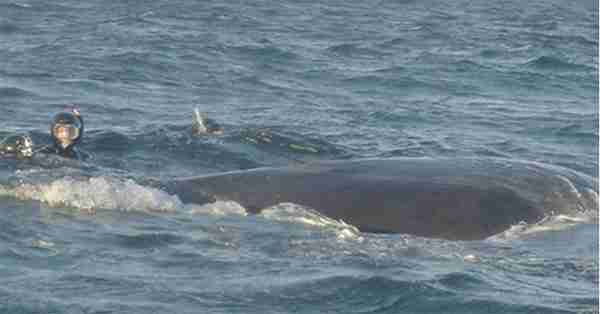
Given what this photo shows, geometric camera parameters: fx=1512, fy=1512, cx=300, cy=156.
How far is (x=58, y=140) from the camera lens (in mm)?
14656

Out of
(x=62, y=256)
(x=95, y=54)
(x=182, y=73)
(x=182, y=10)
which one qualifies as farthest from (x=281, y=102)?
Result: (x=182, y=10)

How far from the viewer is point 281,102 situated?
21.8 m

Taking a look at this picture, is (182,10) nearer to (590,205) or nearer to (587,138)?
(587,138)

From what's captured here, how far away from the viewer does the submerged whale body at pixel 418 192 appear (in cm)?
1160

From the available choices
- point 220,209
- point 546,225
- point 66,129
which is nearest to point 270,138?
point 66,129

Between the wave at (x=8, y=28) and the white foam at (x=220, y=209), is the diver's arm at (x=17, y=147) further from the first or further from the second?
the wave at (x=8, y=28)

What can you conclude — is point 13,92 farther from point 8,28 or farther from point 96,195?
point 8,28

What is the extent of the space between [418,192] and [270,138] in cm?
546

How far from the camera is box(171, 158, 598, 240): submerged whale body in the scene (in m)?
11.6

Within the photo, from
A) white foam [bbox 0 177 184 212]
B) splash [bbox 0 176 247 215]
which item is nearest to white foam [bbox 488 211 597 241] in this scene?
splash [bbox 0 176 247 215]

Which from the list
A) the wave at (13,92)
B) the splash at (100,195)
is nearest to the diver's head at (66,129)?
the splash at (100,195)

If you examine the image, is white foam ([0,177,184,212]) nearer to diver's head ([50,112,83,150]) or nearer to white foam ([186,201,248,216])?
white foam ([186,201,248,216])

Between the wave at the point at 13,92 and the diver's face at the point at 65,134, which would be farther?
the wave at the point at 13,92

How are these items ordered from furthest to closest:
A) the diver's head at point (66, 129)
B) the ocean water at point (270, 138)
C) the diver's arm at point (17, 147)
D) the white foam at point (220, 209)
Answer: the diver's head at point (66, 129) < the diver's arm at point (17, 147) < the white foam at point (220, 209) < the ocean water at point (270, 138)
